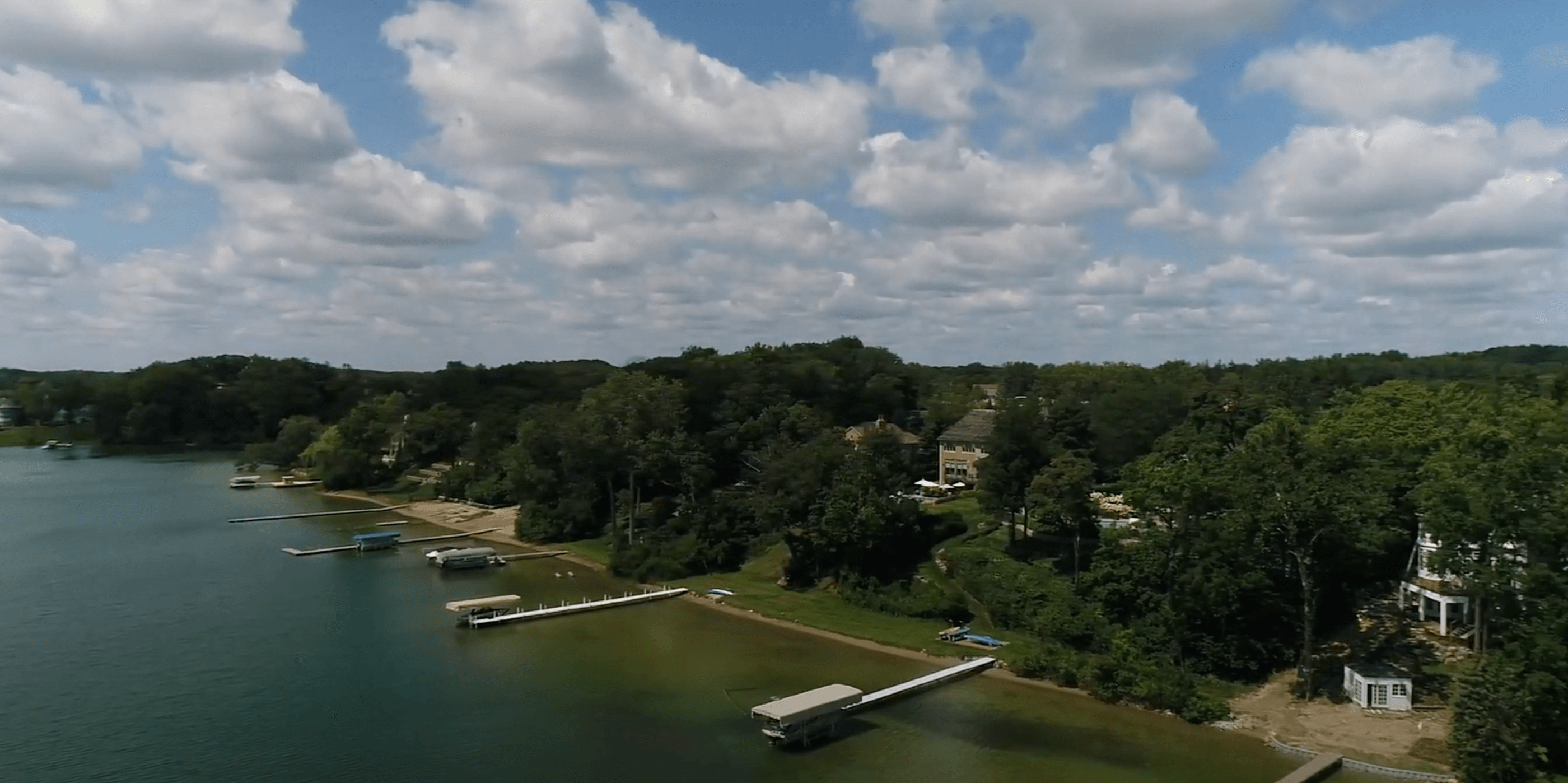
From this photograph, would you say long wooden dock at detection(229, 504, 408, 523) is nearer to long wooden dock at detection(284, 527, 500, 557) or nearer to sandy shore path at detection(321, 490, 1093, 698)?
→ sandy shore path at detection(321, 490, 1093, 698)

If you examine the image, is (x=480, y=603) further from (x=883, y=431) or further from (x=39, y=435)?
(x=39, y=435)

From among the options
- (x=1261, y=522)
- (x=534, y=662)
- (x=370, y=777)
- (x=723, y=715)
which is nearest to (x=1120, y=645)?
(x=1261, y=522)

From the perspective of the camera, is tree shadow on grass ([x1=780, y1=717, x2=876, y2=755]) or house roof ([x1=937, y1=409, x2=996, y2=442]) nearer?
tree shadow on grass ([x1=780, y1=717, x2=876, y2=755])

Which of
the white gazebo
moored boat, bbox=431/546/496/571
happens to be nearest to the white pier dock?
the white gazebo

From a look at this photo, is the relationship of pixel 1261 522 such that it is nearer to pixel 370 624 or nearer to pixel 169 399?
pixel 370 624

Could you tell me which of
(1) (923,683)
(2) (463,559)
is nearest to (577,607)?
(2) (463,559)
